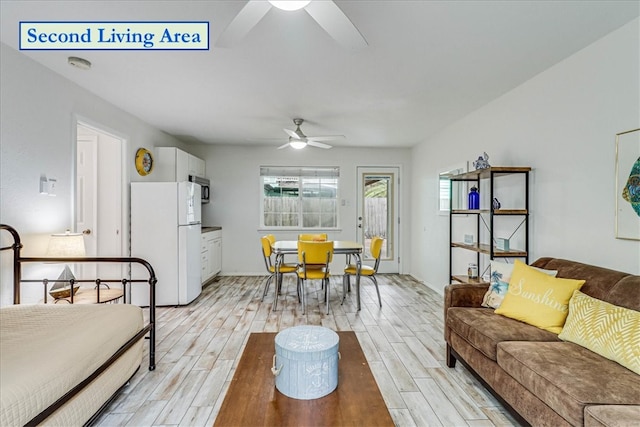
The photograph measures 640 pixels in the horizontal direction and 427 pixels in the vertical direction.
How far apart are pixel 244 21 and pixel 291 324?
294 cm

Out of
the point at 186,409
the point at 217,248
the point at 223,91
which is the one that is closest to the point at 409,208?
the point at 217,248

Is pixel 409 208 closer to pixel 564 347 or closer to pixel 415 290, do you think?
pixel 415 290

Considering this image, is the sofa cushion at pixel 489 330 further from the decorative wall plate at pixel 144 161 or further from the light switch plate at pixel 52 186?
the decorative wall plate at pixel 144 161

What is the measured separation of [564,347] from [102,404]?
8.51 ft

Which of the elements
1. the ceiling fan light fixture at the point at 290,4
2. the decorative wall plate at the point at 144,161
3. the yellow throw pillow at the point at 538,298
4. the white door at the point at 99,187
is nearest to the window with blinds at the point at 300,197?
the decorative wall plate at the point at 144,161

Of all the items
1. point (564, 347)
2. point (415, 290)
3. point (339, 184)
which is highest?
point (339, 184)

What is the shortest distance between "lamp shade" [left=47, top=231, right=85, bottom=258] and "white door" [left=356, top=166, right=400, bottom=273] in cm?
454

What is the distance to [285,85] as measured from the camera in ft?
10.3

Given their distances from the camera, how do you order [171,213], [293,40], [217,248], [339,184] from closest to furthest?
1. [293,40]
2. [171,213]
3. [217,248]
4. [339,184]

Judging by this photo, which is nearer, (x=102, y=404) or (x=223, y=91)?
(x=102, y=404)

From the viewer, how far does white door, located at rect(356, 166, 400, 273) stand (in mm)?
6293

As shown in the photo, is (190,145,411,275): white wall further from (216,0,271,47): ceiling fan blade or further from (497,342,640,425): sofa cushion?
(497,342,640,425): sofa cushion

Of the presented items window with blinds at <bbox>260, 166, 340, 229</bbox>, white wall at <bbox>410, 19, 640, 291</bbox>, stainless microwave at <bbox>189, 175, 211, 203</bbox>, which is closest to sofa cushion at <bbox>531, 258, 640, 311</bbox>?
white wall at <bbox>410, 19, 640, 291</bbox>

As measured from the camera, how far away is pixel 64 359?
1426 mm
